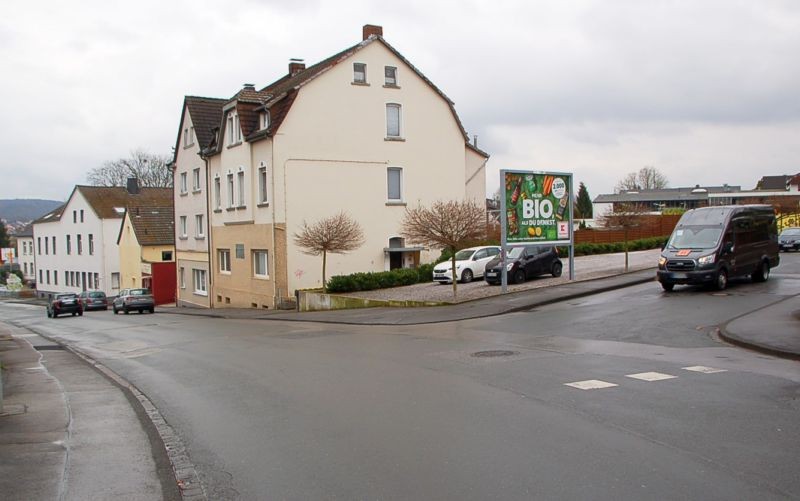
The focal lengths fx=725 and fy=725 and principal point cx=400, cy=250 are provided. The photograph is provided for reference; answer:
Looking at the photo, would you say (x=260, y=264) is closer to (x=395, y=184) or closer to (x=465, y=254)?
(x=395, y=184)

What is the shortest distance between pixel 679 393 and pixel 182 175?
44303mm

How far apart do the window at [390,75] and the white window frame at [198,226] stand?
53.6 feet

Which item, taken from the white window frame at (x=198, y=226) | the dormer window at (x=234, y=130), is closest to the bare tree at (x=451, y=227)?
the dormer window at (x=234, y=130)

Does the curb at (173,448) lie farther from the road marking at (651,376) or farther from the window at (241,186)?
the window at (241,186)

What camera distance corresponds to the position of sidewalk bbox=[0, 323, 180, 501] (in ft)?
20.3

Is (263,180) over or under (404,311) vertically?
over

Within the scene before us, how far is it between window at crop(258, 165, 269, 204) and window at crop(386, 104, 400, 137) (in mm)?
6475

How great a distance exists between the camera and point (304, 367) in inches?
512

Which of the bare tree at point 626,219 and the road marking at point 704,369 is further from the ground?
the bare tree at point 626,219

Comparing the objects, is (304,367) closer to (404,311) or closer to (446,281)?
(404,311)

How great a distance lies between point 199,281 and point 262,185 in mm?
14151

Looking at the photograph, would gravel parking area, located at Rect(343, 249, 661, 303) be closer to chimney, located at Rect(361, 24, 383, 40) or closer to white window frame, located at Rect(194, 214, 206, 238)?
chimney, located at Rect(361, 24, 383, 40)

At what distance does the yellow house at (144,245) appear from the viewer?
194ft

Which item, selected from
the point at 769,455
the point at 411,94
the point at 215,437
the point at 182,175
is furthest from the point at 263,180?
the point at 769,455
